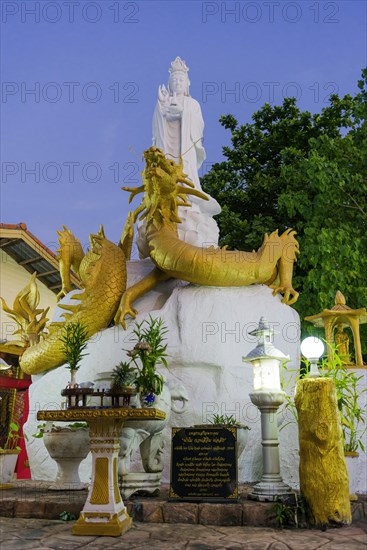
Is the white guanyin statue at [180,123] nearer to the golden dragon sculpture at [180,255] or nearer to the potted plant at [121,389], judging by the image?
the golden dragon sculpture at [180,255]

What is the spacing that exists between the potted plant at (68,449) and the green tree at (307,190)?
5.65 meters

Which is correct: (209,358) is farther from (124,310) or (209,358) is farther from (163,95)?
(163,95)

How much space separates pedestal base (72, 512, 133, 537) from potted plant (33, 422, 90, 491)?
152 centimetres

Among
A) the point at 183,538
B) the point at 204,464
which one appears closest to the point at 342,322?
the point at 204,464

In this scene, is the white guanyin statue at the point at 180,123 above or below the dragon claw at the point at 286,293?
above

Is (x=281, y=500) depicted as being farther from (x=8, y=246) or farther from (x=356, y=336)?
(x=8, y=246)

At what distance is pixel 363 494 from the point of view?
6.21m

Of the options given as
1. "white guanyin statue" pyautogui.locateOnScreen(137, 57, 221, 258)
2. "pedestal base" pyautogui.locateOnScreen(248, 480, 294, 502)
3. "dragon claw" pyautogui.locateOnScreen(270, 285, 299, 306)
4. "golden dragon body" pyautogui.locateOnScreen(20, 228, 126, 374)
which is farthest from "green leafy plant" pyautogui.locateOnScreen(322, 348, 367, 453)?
"white guanyin statue" pyautogui.locateOnScreen(137, 57, 221, 258)

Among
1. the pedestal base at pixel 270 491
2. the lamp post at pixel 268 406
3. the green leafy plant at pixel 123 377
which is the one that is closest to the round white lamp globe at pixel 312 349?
the lamp post at pixel 268 406

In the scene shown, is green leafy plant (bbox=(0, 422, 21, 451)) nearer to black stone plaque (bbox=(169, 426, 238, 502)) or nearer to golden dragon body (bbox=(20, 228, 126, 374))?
golden dragon body (bbox=(20, 228, 126, 374))

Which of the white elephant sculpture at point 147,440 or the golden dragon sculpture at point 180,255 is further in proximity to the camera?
the golden dragon sculpture at point 180,255

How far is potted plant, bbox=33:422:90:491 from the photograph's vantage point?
6.18 m

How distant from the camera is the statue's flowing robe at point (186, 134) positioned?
33.2ft

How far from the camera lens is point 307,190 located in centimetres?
1306
